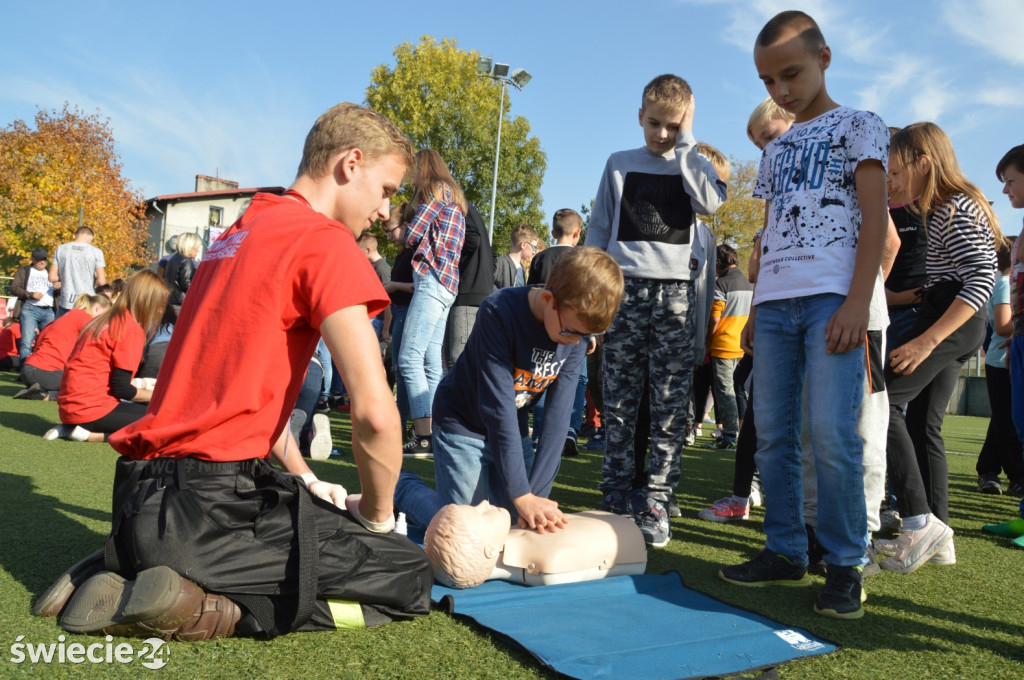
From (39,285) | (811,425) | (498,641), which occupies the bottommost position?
(498,641)

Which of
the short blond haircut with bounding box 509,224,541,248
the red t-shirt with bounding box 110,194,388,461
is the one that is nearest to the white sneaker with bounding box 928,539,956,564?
the red t-shirt with bounding box 110,194,388,461

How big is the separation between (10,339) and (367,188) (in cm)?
1227

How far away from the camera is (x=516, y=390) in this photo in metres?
3.16

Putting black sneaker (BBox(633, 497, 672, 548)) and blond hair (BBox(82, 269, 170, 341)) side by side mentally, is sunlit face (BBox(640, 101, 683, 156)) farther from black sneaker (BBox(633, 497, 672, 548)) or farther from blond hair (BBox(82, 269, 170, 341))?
blond hair (BBox(82, 269, 170, 341))

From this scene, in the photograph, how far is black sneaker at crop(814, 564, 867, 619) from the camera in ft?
8.15

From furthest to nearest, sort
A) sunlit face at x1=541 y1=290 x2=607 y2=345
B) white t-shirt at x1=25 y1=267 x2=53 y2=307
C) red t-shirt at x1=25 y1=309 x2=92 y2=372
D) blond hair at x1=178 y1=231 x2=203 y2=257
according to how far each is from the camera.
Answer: white t-shirt at x1=25 y1=267 x2=53 y2=307
blond hair at x1=178 y1=231 x2=203 y2=257
red t-shirt at x1=25 y1=309 x2=92 y2=372
sunlit face at x1=541 y1=290 x2=607 y2=345

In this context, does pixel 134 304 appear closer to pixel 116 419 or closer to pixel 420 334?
pixel 116 419

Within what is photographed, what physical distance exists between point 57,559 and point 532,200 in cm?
3207

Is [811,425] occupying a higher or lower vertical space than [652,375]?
lower

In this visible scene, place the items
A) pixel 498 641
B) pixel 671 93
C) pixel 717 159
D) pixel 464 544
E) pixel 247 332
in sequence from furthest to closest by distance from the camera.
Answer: pixel 717 159
pixel 671 93
pixel 464 544
pixel 498 641
pixel 247 332

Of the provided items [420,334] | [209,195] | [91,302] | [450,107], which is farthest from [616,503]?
[209,195]

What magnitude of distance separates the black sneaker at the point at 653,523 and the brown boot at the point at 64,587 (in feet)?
7.23

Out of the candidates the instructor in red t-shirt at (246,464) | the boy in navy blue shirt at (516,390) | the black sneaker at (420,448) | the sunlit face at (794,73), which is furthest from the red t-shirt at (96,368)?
the sunlit face at (794,73)

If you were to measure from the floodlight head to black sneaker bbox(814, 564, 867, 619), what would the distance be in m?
27.2
